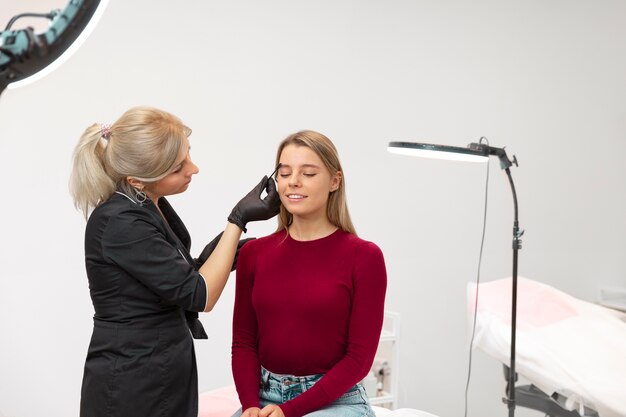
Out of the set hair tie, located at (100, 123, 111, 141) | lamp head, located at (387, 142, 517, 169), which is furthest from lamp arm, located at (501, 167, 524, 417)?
hair tie, located at (100, 123, 111, 141)

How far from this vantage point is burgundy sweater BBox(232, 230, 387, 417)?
58.1 inches

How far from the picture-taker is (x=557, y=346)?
2.37 metres

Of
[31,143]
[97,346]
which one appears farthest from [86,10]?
[31,143]

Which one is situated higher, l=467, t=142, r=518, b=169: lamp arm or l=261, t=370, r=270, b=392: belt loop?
l=467, t=142, r=518, b=169: lamp arm

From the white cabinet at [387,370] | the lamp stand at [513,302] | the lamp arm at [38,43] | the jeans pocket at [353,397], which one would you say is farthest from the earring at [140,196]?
the white cabinet at [387,370]

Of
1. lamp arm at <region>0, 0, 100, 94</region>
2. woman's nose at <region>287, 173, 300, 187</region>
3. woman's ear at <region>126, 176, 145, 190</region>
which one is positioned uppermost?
lamp arm at <region>0, 0, 100, 94</region>

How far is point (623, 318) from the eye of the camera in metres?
2.78

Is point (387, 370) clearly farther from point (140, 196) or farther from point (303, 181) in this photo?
point (140, 196)

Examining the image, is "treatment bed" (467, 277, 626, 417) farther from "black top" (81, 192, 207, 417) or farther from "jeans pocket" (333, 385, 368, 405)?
"black top" (81, 192, 207, 417)

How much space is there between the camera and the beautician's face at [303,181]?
5.07 ft

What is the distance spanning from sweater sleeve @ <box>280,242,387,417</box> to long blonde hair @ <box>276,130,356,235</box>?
111 millimetres

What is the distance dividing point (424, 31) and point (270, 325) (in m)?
2.08

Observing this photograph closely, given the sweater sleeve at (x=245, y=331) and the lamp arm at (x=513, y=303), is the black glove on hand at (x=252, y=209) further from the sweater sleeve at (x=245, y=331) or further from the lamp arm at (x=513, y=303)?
the lamp arm at (x=513, y=303)

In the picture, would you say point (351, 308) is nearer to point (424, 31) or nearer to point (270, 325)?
point (270, 325)
